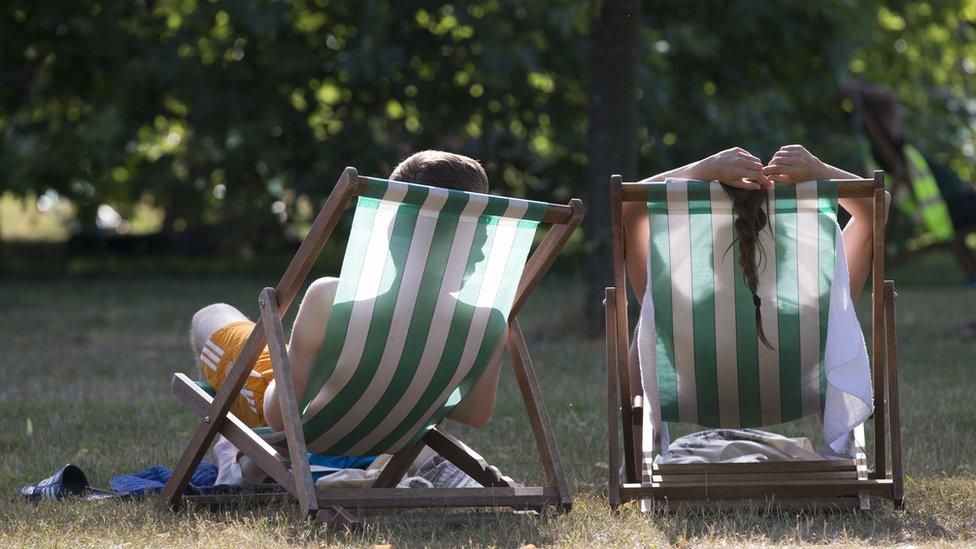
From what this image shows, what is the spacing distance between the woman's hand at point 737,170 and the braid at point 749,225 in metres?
0.03

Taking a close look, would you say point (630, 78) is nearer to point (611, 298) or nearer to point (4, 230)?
point (611, 298)

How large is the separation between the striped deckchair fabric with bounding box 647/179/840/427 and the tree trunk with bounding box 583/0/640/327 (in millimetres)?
4066

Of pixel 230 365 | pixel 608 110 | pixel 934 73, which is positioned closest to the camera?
pixel 230 365

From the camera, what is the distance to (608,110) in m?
7.52

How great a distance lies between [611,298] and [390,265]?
Result: 67cm

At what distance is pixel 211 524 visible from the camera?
3.29 meters

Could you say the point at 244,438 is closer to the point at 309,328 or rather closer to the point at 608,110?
the point at 309,328

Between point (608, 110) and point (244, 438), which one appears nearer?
point (244, 438)

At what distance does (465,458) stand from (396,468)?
0.20 metres

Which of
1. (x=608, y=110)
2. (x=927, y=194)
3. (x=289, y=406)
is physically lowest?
(x=289, y=406)

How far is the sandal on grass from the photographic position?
367cm

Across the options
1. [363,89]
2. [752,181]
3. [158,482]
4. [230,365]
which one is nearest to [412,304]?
[230,365]

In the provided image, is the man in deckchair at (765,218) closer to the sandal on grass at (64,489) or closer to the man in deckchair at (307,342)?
the man in deckchair at (307,342)

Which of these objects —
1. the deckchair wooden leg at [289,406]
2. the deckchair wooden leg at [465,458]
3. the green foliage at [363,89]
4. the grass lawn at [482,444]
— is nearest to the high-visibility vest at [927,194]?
the grass lawn at [482,444]
